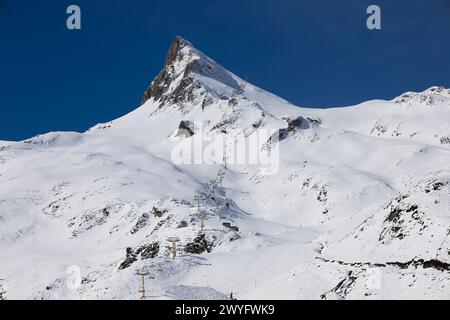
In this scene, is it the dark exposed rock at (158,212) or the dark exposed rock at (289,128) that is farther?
the dark exposed rock at (289,128)

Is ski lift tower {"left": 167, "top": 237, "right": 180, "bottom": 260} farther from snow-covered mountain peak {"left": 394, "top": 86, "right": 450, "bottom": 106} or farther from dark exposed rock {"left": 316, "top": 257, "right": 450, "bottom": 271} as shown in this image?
snow-covered mountain peak {"left": 394, "top": 86, "right": 450, "bottom": 106}

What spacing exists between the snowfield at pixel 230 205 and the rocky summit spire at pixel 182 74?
887mm

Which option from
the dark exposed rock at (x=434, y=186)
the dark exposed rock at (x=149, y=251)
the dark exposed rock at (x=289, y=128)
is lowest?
the dark exposed rock at (x=149, y=251)

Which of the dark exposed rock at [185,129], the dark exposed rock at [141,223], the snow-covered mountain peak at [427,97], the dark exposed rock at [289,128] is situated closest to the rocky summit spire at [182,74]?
the dark exposed rock at [185,129]

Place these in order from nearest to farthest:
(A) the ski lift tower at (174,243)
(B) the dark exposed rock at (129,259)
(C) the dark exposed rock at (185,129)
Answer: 1. (A) the ski lift tower at (174,243)
2. (B) the dark exposed rock at (129,259)
3. (C) the dark exposed rock at (185,129)

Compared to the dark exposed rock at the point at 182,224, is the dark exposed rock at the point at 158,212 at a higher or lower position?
higher

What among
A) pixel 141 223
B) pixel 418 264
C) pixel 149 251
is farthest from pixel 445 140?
pixel 418 264

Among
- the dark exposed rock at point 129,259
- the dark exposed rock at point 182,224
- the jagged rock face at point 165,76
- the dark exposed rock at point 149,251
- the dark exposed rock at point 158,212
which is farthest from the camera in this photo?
the jagged rock face at point 165,76

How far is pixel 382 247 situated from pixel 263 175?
2891 inches

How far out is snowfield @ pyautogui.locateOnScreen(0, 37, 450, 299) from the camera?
1147 inches

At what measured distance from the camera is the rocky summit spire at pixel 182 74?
162000 millimetres

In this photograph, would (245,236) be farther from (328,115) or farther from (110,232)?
(328,115)

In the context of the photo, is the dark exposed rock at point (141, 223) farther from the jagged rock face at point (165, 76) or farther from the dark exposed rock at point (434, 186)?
the jagged rock face at point (165, 76)
